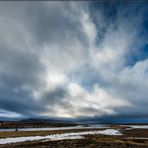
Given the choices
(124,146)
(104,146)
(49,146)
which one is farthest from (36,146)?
(124,146)

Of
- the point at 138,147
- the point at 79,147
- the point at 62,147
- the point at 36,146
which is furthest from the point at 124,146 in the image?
the point at 36,146

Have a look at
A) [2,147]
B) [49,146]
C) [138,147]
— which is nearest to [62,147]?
[49,146]

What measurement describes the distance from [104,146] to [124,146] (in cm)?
323

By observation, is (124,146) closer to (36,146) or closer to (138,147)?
(138,147)

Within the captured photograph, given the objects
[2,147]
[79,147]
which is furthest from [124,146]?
[2,147]

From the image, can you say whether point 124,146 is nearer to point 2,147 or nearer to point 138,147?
point 138,147

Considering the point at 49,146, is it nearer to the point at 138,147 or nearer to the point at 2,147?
the point at 2,147

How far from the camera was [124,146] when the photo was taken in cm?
3769

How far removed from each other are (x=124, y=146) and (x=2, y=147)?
18.9 meters

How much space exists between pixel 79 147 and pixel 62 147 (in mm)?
2552

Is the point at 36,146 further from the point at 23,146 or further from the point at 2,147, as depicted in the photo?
the point at 2,147

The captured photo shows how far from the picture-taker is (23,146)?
122 ft

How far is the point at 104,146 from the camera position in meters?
37.3

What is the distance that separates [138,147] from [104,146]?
524 centimetres
